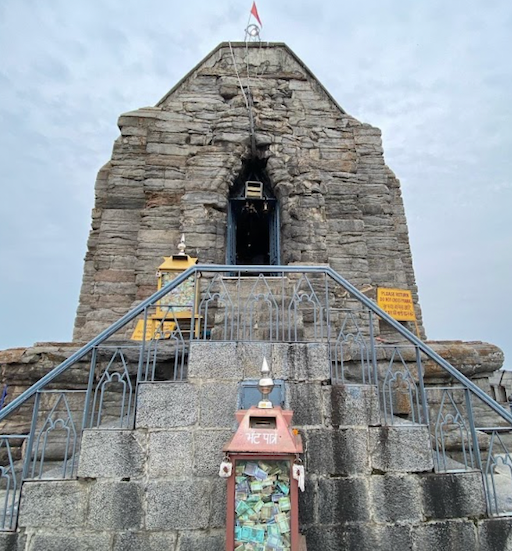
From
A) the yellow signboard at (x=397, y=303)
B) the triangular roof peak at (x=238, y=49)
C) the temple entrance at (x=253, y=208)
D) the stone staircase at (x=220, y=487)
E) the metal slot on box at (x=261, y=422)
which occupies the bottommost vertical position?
the stone staircase at (x=220, y=487)

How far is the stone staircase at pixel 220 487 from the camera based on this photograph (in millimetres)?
3168

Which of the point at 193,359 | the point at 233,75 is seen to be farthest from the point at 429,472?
the point at 233,75

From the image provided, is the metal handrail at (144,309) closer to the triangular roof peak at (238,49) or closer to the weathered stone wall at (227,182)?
the weathered stone wall at (227,182)

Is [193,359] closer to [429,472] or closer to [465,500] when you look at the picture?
[429,472]

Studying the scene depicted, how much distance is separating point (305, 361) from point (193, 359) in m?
1.13

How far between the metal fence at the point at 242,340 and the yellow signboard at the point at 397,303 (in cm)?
213

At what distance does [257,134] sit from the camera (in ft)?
25.6

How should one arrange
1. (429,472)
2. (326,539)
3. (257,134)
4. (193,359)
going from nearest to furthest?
(326,539) → (429,472) → (193,359) → (257,134)

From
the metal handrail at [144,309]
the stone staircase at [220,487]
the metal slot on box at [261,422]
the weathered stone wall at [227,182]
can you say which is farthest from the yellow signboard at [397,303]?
the metal slot on box at [261,422]

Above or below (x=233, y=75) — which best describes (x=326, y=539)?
below

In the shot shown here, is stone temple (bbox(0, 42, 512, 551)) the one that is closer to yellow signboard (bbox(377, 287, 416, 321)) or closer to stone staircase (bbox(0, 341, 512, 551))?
stone staircase (bbox(0, 341, 512, 551))

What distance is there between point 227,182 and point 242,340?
453cm

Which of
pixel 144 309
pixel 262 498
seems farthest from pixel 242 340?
pixel 262 498

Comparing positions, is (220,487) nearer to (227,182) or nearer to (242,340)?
(242,340)
